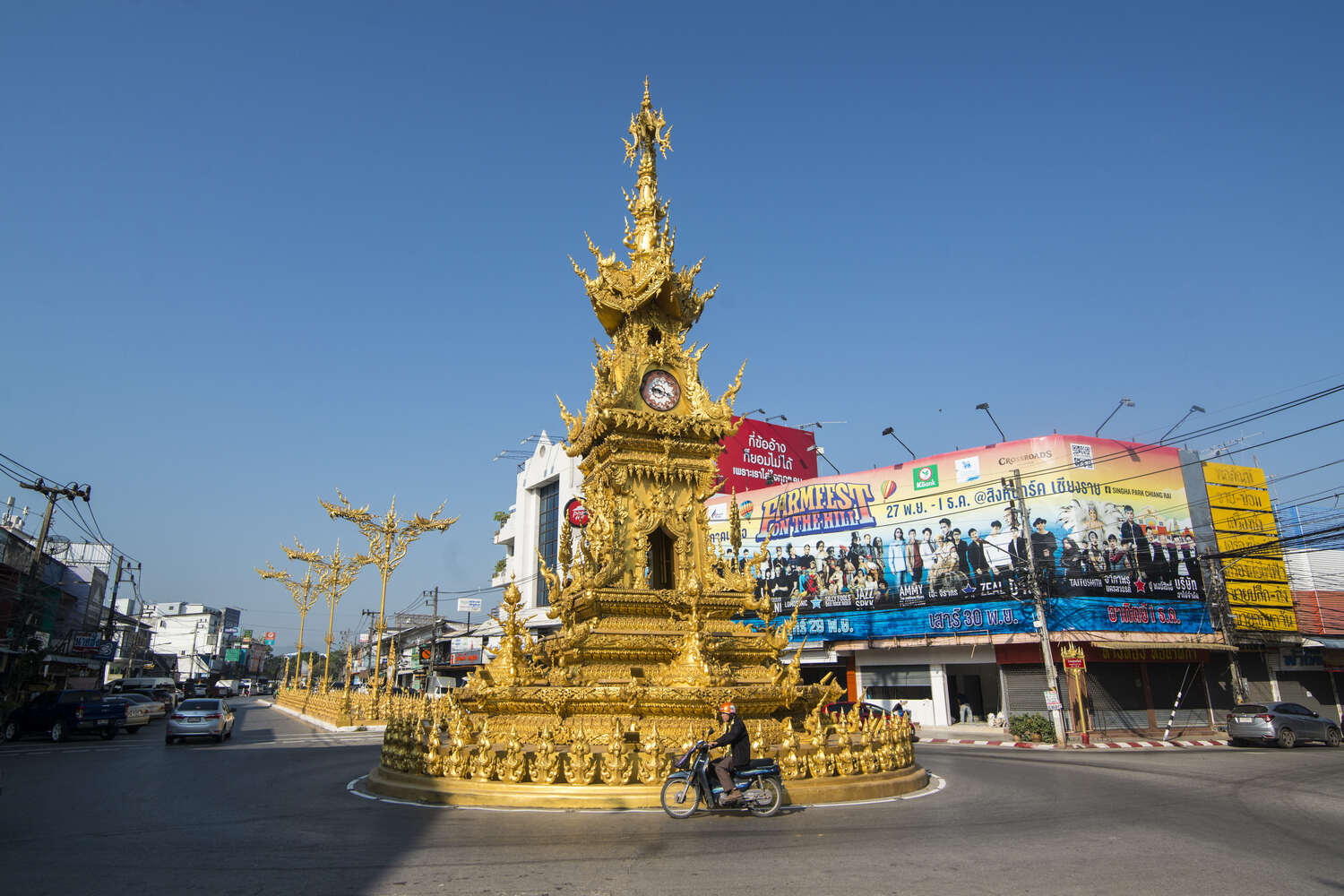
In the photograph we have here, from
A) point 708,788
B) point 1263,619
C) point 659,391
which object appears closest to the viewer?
point 708,788

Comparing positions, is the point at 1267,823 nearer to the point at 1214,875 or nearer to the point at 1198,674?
the point at 1214,875

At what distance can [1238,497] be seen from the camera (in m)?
36.3

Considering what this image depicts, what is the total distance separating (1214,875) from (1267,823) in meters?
4.60

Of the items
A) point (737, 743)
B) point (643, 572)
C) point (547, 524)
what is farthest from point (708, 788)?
point (547, 524)

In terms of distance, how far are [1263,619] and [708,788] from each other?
3558cm

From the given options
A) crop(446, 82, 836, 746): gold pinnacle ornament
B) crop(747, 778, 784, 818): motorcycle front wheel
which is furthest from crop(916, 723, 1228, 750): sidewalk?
crop(747, 778, 784, 818): motorcycle front wheel

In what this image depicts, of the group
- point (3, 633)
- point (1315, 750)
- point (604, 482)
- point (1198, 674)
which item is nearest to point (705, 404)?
point (604, 482)

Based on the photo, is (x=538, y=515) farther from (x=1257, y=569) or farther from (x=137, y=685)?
(x=1257, y=569)

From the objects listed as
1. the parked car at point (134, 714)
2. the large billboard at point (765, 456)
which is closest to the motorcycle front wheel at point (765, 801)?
the parked car at point (134, 714)

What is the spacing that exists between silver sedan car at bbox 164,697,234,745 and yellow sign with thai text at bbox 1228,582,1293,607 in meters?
40.9

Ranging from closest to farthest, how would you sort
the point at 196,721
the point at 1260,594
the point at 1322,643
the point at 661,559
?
the point at 661,559
the point at 196,721
the point at 1260,594
the point at 1322,643

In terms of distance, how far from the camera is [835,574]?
136 ft

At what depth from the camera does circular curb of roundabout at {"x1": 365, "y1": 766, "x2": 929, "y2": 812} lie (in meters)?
10.8

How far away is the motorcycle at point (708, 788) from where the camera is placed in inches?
404
